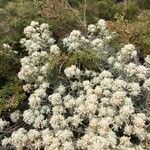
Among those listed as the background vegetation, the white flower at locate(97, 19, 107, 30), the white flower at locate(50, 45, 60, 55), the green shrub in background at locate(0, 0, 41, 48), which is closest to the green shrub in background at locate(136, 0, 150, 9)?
the background vegetation

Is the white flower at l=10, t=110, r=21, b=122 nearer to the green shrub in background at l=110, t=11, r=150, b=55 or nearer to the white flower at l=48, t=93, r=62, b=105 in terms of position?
the white flower at l=48, t=93, r=62, b=105

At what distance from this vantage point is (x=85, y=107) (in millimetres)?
4891

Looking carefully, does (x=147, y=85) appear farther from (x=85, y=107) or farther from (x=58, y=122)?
(x=58, y=122)

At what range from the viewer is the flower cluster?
4754 millimetres

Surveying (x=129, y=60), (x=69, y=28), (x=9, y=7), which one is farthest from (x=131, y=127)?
(x=9, y=7)

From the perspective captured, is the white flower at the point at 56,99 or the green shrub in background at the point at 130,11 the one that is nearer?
the white flower at the point at 56,99

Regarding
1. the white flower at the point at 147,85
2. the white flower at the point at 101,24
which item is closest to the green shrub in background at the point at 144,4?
the white flower at the point at 101,24

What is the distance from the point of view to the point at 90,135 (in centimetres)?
470

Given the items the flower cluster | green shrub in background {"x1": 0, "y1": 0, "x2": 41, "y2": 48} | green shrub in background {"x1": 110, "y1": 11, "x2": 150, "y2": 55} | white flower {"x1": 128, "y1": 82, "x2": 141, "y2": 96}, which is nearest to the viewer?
the flower cluster

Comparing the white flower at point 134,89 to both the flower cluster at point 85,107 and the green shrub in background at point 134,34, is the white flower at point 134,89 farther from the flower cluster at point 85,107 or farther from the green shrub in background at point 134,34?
the green shrub in background at point 134,34

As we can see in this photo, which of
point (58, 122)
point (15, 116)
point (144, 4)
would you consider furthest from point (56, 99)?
point (144, 4)

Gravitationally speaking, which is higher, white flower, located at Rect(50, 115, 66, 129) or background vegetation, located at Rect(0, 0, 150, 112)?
background vegetation, located at Rect(0, 0, 150, 112)

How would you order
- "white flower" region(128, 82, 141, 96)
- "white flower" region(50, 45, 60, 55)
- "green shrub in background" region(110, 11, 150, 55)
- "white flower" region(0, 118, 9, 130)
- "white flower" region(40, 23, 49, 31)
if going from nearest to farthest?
"white flower" region(128, 82, 141, 96) < "white flower" region(0, 118, 9, 130) < "white flower" region(50, 45, 60, 55) < "green shrub in background" region(110, 11, 150, 55) < "white flower" region(40, 23, 49, 31)

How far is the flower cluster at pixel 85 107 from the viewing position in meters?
4.75
